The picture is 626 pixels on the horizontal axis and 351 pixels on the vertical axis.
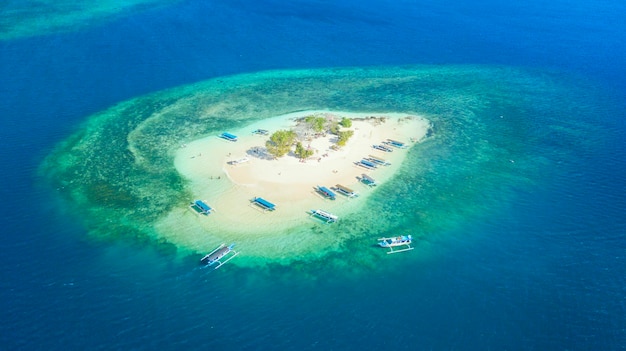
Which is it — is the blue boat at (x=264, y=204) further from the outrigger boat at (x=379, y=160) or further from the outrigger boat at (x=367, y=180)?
the outrigger boat at (x=379, y=160)

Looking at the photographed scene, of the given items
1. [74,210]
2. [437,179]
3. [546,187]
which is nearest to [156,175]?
[74,210]

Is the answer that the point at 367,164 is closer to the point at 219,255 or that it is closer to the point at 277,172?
the point at 277,172

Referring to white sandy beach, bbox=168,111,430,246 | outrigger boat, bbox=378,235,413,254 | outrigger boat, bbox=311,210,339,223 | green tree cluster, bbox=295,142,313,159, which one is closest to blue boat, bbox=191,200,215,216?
white sandy beach, bbox=168,111,430,246

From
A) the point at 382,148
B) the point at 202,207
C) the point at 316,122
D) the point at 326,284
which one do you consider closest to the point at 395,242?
the point at 326,284

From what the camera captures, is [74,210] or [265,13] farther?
[265,13]

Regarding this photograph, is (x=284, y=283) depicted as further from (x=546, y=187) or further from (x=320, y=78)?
(x=320, y=78)

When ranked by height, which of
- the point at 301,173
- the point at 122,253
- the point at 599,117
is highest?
the point at 599,117

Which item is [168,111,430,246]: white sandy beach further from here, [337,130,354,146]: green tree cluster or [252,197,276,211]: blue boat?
[337,130,354,146]: green tree cluster

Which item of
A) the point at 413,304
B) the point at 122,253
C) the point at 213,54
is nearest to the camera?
the point at 413,304
